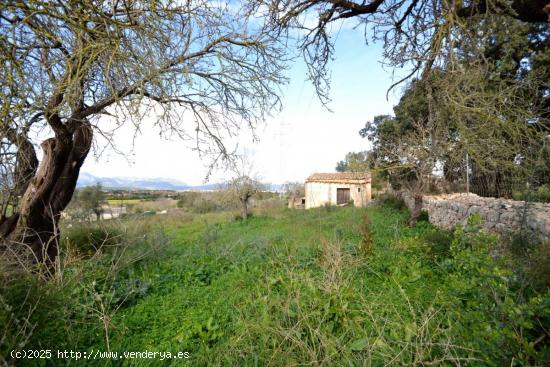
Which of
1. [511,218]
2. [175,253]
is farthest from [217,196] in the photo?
[511,218]

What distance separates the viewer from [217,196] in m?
23.7

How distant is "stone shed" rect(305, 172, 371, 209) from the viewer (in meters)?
26.5

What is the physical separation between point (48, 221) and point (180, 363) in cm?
393

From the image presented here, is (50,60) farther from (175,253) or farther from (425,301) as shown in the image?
(425,301)

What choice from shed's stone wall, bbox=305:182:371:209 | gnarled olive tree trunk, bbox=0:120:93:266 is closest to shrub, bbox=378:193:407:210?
shed's stone wall, bbox=305:182:371:209

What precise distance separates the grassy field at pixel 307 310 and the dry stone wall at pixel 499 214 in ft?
4.39

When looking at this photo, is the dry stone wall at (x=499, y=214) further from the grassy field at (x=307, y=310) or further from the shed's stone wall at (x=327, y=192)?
the shed's stone wall at (x=327, y=192)

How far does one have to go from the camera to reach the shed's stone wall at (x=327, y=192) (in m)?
26.0

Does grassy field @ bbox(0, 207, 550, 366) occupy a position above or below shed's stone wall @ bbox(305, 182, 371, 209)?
below

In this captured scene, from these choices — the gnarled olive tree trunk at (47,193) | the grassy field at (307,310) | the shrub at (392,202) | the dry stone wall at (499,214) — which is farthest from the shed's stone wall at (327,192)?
the gnarled olive tree trunk at (47,193)

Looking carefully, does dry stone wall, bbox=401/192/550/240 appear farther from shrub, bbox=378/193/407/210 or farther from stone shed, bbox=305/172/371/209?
stone shed, bbox=305/172/371/209

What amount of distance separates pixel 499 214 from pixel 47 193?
30.8 feet

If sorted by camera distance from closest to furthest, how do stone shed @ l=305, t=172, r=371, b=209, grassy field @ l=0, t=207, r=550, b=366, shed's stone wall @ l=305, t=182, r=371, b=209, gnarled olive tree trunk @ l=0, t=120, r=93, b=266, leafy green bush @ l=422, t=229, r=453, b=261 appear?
grassy field @ l=0, t=207, r=550, b=366
gnarled olive tree trunk @ l=0, t=120, r=93, b=266
leafy green bush @ l=422, t=229, r=453, b=261
shed's stone wall @ l=305, t=182, r=371, b=209
stone shed @ l=305, t=172, r=371, b=209

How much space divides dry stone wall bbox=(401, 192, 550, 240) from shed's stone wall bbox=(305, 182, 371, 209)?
589 inches
